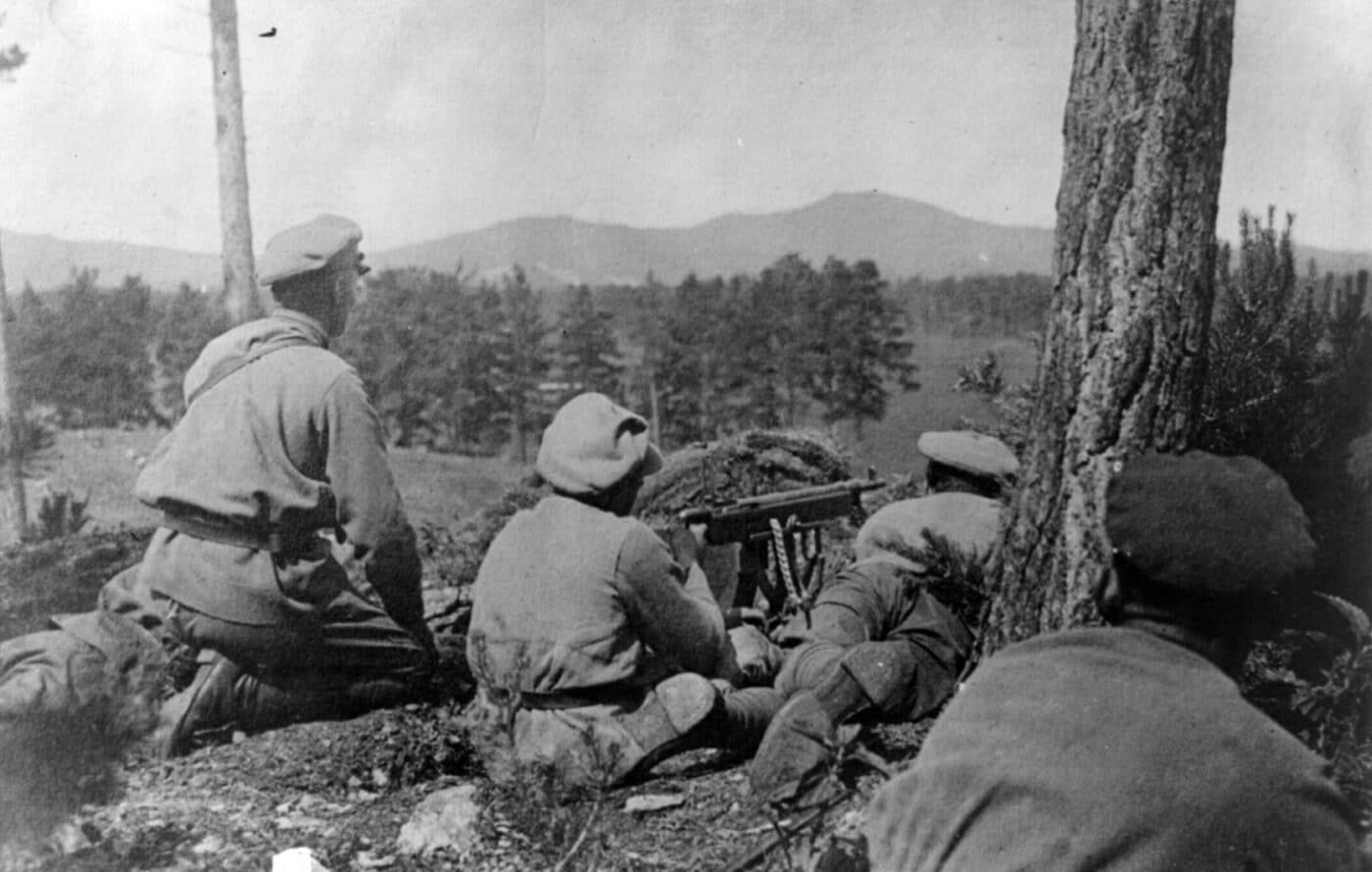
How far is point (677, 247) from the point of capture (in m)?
5.23

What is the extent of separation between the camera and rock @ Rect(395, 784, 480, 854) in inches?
138

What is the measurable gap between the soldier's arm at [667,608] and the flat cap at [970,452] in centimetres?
119

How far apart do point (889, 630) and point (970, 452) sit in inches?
34.8

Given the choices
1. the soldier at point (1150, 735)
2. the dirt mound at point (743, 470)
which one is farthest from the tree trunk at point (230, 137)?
the soldier at point (1150, 735)

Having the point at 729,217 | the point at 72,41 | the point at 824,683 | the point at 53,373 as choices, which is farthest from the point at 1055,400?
the point at 53,373

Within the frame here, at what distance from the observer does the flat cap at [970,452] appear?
438 cm

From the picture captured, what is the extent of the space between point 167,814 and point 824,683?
2.23 m

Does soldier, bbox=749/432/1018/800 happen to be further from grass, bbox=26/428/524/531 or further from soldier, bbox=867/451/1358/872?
grass, bbox=26/428/524/531

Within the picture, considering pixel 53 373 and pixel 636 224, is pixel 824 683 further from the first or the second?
pixel 53 373

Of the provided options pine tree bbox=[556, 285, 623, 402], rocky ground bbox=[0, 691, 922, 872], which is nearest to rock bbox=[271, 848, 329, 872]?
rocky ground bbox=[0, 691, 922, 872]

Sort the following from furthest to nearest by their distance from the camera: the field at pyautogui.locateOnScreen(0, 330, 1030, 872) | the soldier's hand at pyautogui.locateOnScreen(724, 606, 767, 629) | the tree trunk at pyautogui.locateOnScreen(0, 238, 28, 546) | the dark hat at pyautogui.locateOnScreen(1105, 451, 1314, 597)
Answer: the tree trunk at pyautogui.locateOnScreen(0, 238, 28, 546) < the soldier's hand at pyautogui.locateOnScreen(724, 606, 767, 629) < the field at pyautogui.locateOnScreen(0, 330, 1030, 872) < the dark hat at pyautogui.locateOnScreen(1105, 451, 1314, 597)

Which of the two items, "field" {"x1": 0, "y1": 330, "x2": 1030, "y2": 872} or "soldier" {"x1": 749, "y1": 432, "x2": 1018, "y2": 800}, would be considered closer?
"field" {"x1": 0, "y1": 330, "x2": 1030, "y2": 872}

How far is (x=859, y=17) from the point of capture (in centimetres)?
392

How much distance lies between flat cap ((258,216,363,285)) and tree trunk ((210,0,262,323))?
1.33 ft
